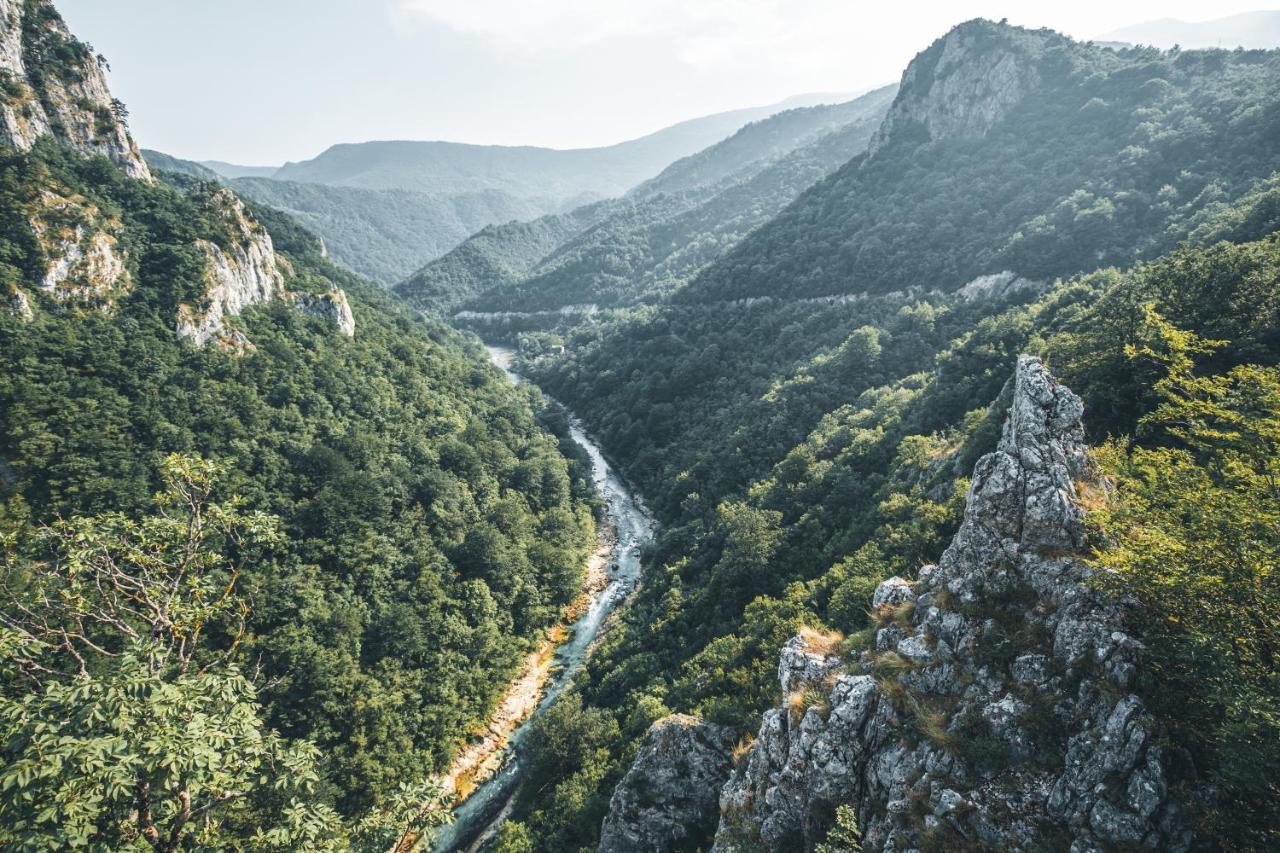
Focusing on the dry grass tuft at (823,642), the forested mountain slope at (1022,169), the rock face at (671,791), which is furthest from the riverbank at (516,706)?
the forested mountain slope at (1022,169)

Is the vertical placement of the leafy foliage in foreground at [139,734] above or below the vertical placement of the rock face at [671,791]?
above

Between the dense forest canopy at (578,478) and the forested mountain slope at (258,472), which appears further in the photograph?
the forested mountain slope at (258,472)

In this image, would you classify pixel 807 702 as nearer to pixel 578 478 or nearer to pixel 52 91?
pixel 578 478

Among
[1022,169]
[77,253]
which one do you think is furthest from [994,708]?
[1022,169]

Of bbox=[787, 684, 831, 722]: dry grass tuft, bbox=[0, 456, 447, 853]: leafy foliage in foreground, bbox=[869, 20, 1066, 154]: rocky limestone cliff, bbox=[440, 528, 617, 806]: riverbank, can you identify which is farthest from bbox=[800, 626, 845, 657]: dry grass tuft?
bbox=[869, 20, 1066, 154]: rocky limestone cliff

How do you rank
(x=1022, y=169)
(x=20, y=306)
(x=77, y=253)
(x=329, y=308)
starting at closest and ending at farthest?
(x=20, y=306) < (x=77, y=253) < (x=329, y=308) < (x=1022, y=169)

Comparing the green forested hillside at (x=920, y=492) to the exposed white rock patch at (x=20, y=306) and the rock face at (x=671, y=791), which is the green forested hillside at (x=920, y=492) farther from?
the exposed white rock patch at (x=20, y=306)

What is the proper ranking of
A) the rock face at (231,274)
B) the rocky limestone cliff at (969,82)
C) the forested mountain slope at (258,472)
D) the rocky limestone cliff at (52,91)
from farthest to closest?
the rocky limestone cliff at (969,82), the rocky limestone cliff at (52,91), the rock face at (231,274), the forested mountain slope at (258,472)
